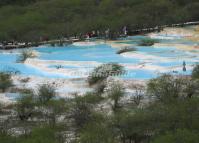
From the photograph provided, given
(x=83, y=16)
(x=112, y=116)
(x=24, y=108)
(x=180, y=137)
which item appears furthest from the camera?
(x=83, y=16)

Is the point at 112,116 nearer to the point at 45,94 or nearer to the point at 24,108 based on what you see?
the point at 24,108

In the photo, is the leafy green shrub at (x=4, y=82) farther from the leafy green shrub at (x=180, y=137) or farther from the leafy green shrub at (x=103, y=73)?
the leafy green shrub at (x=180, y=137)

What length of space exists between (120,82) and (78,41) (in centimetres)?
1915

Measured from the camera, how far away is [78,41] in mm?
43562

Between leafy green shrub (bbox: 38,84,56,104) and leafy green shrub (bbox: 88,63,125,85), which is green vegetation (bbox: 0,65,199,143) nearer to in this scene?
leafy green shrub (bbox: 38,84,56,104)

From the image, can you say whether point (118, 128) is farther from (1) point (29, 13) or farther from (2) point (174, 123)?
(1) point (29, 13)

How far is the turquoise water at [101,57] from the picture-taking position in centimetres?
3001

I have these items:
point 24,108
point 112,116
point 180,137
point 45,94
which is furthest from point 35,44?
point 180,137

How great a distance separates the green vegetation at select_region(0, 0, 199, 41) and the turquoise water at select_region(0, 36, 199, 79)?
4689 millimetres

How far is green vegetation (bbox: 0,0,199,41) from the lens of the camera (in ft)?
152

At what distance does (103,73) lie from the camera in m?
26.3

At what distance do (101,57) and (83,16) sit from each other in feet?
62.6

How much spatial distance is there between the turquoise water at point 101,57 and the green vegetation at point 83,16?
4689 millimetres

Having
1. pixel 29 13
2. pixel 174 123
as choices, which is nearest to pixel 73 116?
pixel 174 123
